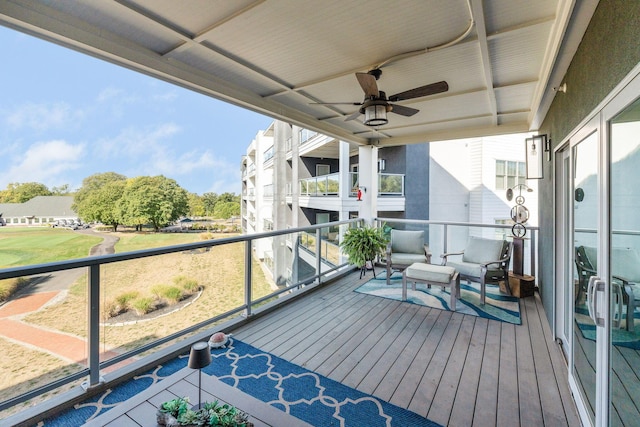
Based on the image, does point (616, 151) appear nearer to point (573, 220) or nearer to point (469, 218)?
point (573, 220)

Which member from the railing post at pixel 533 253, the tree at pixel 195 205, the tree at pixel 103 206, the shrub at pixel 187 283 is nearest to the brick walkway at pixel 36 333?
the shrub at pixel 187 283

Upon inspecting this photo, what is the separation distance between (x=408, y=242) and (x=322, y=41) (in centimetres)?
413

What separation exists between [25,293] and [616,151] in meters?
3.68

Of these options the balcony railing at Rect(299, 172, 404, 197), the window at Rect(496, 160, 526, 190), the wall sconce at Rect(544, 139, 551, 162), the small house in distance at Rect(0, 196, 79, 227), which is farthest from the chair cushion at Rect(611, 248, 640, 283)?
the small house in distance at Rect(0, 196, 79, 227)

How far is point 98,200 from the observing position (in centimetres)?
1953

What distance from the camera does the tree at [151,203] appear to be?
67.4ft

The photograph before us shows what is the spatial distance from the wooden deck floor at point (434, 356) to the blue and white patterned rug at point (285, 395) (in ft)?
0.37

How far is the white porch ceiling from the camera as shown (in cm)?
215

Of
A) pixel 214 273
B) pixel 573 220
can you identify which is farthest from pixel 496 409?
pixel 214 273

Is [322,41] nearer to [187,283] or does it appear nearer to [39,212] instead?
[187,283]

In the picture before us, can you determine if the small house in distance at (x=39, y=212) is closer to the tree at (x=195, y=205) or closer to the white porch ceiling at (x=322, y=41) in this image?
the tree at (x=195, y=205)

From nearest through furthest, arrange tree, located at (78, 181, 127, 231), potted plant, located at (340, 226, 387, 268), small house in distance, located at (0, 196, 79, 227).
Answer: potted plant, located at (340, 226, 387, 268) < small house in distance, located at (0, 196, 79, 227) < tree, located at (78, 181, 127, 231)

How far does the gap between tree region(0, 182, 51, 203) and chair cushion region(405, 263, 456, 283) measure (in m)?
16.6

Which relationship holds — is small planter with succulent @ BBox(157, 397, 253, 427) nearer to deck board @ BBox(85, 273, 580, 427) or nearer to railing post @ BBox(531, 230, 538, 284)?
deck board @ BBox(85, 273, 580, 427)
